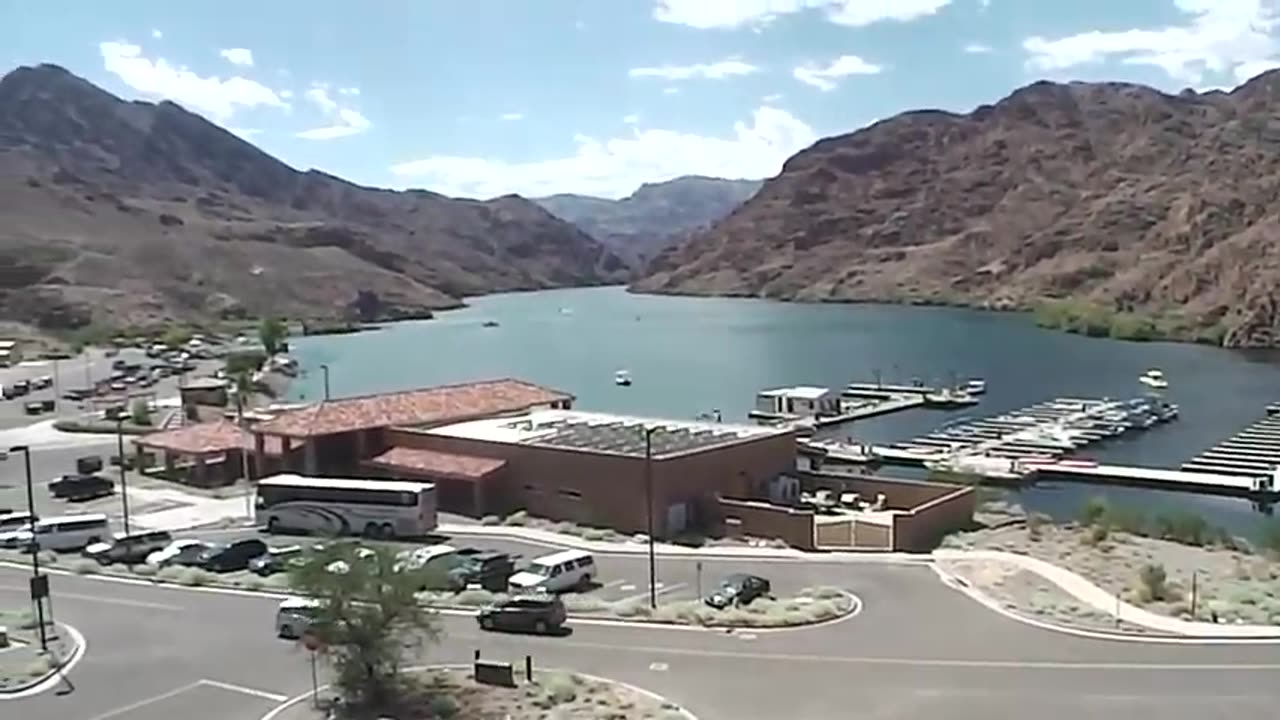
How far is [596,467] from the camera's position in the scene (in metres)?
45.4

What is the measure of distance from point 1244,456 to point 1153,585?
44262mm

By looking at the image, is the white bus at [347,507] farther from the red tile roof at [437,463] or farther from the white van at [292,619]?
the white van at [292,619]

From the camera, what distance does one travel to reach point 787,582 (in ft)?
117

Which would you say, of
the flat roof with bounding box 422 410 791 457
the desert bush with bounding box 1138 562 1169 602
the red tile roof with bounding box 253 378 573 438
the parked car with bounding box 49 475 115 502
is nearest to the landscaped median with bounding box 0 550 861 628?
the desert bush with bounding box 1138 562 1169 602

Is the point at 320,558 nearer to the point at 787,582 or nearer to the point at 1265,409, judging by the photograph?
the point at 787,582

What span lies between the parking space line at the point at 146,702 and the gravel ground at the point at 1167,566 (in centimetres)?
2089

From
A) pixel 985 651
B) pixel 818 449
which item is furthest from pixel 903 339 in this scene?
pixel 985 651

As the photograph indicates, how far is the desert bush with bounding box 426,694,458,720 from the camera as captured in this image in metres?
23.4

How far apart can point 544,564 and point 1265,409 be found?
241 feet

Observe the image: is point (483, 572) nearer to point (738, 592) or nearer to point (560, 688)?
point (738, 592)

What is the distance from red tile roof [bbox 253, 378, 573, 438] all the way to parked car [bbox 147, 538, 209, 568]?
13.1 m

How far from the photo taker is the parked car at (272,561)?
3650 cm

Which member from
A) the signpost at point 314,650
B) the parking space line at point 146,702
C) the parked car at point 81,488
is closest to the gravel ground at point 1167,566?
the signpost at point 314,650

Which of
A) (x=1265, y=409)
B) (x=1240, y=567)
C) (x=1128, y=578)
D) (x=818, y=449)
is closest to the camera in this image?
(x=1128, y=578)
